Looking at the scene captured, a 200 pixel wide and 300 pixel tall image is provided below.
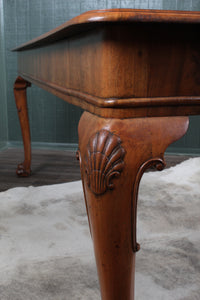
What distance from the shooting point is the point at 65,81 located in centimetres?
66

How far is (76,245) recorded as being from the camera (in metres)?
1.05

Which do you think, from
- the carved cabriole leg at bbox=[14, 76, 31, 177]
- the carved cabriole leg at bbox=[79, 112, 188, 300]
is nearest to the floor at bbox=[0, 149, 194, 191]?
the carved cabriole leg at bbox=[14, 76, 31, 177]

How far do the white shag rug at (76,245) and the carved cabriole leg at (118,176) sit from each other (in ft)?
1.29

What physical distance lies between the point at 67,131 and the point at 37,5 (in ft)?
3.30

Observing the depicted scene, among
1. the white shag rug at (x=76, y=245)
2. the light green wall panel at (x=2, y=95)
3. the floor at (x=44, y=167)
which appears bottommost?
the floor at (x=44, y=167)

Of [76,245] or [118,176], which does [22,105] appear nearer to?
[76,245]

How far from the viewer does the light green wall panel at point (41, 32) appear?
7.82 ft

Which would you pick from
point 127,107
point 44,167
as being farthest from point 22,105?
point 127,107

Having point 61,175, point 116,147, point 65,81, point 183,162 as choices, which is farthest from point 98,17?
point 183,162

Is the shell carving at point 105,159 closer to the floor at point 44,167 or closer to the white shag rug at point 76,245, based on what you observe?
the white shag rug at point 76,245

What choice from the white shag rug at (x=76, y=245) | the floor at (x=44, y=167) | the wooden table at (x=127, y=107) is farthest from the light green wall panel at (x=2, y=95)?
the wooden table at (x=127, y=107)

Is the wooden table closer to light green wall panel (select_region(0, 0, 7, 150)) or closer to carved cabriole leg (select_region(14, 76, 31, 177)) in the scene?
carved cabriole leg (select_region(14, 76, 31, 177))

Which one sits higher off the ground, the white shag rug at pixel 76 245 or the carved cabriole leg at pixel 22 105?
the carved cabriole leg at pixel 22 105

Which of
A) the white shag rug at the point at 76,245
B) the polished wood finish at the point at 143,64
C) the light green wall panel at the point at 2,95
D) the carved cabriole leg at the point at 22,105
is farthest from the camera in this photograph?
the light green wall panel at the point at 2,95
